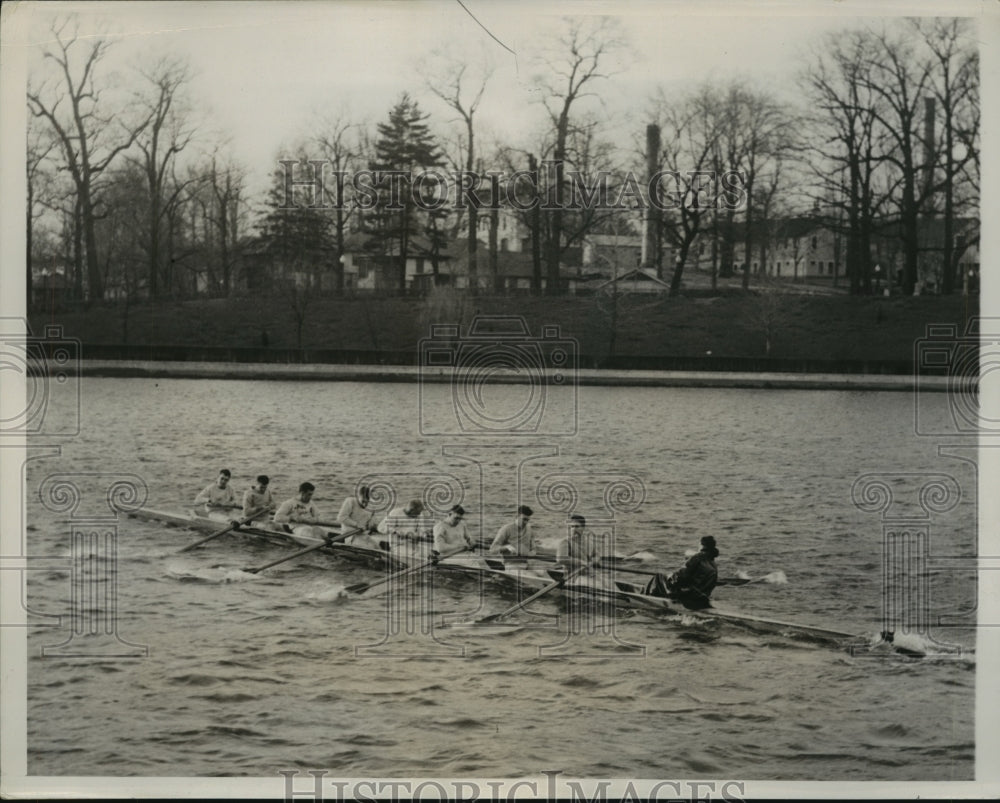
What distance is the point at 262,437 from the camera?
5.38 meters

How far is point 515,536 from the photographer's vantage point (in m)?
5.18

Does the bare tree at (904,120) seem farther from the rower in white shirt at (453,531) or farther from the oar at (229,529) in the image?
the oar at (229,529)

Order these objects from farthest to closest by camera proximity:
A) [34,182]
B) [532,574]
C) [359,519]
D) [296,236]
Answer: [359,519] < [296,236] < [532,574] < [34,182]

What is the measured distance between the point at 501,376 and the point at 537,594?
1157mm

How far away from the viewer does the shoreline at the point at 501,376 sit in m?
4.88

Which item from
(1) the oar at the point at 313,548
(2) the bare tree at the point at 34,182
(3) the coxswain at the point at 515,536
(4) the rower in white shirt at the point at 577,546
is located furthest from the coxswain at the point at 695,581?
(2) the bare tree at the point at 34,182

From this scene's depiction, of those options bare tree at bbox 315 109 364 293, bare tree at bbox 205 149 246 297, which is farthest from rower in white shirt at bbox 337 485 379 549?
bare tree at bbox 315 109 364 293

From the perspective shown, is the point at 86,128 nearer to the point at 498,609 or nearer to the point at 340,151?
the point at 340,151

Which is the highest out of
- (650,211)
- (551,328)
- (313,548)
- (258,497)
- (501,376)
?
(650,211)

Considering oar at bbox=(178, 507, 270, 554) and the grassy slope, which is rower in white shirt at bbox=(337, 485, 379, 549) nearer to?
oar at bbox=(178, 507, 270, 554)

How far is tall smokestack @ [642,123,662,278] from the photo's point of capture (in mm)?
4793

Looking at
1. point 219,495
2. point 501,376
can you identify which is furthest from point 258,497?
point 501,376

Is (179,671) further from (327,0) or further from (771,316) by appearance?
(771,316)

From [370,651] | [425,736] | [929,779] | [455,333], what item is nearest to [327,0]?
[455,333]
